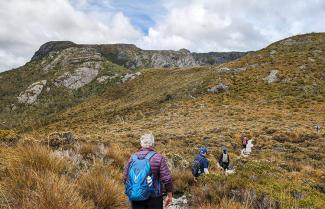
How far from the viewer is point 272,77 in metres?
61.1

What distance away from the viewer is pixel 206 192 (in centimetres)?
796

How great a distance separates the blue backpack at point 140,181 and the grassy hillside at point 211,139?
0.88 metres

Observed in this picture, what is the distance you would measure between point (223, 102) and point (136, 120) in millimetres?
14173

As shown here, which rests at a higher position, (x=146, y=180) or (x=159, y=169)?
(x=159, y=169)

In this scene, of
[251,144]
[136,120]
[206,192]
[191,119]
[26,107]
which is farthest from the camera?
[26,107]

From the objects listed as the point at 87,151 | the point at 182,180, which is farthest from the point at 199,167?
the point at 87,151

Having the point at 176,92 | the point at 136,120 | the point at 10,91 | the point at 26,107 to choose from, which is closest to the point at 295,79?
the point at 176,92

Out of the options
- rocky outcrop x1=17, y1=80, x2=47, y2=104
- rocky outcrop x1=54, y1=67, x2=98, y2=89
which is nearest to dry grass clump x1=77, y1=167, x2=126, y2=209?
rocky outcrop x1=17, y1=80, x2=47, y2=104

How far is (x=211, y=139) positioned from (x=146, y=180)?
80.8 feet

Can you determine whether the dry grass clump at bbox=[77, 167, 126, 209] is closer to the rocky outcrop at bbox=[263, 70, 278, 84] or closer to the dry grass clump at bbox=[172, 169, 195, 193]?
the dry grass clump at bbox=[172, 169, 195, 193]

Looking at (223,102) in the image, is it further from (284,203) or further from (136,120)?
(284,203)

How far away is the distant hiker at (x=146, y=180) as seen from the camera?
4.87 metres

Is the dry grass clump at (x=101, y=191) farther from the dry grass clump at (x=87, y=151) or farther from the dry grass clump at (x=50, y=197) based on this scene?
the dry grass clump at (x=87, y=151)

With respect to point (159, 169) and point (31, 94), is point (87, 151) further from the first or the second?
point (31, 94)
